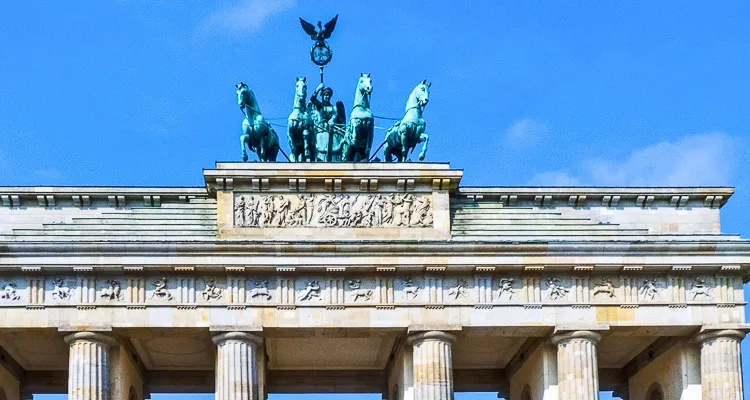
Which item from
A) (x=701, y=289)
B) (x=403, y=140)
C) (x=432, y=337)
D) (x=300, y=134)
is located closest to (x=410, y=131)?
(x=403, y=140)

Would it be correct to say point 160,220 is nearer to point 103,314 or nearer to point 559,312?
point 103,314

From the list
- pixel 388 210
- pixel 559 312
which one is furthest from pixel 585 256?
pixel 388 210

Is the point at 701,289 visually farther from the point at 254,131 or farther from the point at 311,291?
the point at 254,131

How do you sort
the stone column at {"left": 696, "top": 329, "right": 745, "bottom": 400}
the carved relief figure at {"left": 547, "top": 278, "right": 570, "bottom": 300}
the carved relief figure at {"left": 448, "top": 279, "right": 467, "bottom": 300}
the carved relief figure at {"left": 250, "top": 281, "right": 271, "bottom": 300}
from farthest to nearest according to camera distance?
the carved relief figure at {"left": 547, "top": 278, "right": 570, "bottom": 300}
the carved relief figure at {"left": 448, "top": 279, "right": 467, "bottom": 300}
the carved relief figure at {"left": 250, "top": 281, "right": 271, "bottom": 300}
the stone column at {"left": 696, "top": 329, "right": 745, "bottom": 400}

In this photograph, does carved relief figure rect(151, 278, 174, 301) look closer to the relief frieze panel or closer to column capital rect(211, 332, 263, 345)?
the relief frieze panel

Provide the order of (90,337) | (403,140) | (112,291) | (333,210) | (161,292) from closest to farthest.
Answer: (90,337) < (112,291) < (161,292) < (333,210) < (403,140)

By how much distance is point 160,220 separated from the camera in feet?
154

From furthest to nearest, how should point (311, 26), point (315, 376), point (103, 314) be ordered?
point (315, 376) < point (311, 26) < point (103, 314)

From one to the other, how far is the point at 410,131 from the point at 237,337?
30.4 ft

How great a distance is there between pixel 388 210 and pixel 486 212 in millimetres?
3279

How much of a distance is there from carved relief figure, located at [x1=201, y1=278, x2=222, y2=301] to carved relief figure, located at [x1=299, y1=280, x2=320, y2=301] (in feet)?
8.52

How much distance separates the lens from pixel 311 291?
4562cm

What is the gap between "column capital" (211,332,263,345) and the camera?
4500 centimetres

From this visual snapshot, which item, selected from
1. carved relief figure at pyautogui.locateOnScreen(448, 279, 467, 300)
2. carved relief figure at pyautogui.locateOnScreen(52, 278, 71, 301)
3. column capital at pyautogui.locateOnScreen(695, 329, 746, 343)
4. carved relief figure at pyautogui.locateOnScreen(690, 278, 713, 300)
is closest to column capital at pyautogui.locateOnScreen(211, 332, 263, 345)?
carved relief figure at pyautogui.locateOnScreen(52, 278, 71, 301)
